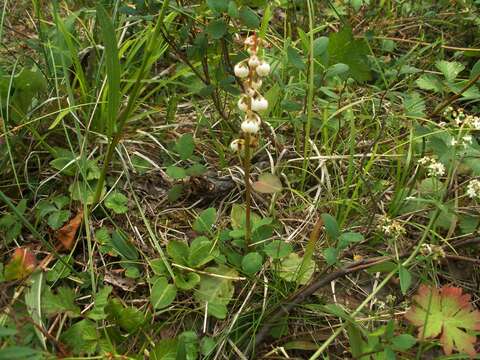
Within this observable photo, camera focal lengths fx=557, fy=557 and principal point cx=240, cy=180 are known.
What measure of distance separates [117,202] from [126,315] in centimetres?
38

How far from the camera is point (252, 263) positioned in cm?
132

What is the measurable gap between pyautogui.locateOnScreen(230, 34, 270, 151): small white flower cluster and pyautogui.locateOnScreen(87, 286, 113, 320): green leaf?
522 millimetres

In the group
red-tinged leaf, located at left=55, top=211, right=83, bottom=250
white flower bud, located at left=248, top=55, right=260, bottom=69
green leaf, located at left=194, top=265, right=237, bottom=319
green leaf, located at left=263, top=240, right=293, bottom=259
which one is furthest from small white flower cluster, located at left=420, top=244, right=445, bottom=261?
red-tinged leaf, located at left=55, top=211, right=83, bottom=250

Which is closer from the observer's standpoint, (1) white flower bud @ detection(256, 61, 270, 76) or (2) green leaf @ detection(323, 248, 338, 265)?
(1) white flower bud @ detection(256, 61, 270, 76)

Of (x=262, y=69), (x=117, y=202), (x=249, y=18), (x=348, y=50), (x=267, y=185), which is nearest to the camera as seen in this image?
(x=262, y=69)

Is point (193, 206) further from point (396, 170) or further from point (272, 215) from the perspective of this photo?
point (396, 170)

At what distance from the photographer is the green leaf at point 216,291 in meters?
1.33

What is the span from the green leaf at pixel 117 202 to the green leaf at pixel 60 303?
0.96 feet

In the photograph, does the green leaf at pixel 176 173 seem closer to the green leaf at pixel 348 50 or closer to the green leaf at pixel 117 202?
the green leaf at pixel 117 202

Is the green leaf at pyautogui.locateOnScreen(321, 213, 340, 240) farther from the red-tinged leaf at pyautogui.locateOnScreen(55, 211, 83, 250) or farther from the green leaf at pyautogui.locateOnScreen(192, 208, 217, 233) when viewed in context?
the red-tinged leaf at pyautogui.locateOnScreen(55, 211, 83, 250)

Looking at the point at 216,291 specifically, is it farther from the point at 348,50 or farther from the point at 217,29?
the point at 348,50

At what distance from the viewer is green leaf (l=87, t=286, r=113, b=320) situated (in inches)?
50.5

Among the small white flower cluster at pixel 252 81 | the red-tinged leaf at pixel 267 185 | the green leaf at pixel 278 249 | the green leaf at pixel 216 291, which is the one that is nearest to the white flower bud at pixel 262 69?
the small white flower cluster at pixel 252 81

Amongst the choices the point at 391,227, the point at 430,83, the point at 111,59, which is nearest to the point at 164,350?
the point at 391,227
